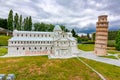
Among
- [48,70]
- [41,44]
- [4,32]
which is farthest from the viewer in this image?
[4,32]

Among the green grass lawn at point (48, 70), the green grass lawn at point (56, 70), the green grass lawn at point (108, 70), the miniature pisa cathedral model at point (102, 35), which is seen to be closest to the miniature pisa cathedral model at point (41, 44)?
the green grass lawn at point (48, 70)

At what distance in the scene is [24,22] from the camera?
9138cm

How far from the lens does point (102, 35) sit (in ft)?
172

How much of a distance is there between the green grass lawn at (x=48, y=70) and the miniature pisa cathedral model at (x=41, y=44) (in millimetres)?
8868

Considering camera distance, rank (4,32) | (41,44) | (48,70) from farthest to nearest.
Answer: (4,32), (41,44), (48,70)

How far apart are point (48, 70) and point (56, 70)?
211 cm

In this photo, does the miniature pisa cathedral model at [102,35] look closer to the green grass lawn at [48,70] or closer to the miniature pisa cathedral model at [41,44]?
the miniature pisa cathedral model at [41,44]

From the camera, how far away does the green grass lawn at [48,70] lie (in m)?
30.2

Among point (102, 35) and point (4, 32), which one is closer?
point (102, 35)

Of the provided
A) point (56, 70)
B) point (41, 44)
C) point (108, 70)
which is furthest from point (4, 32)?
point (108, 70)

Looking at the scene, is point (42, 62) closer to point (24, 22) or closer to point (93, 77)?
point (93, 77)

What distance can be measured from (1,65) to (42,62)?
11454 mm

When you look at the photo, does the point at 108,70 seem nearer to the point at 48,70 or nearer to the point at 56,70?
the point at 56,70

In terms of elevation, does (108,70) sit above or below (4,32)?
below
